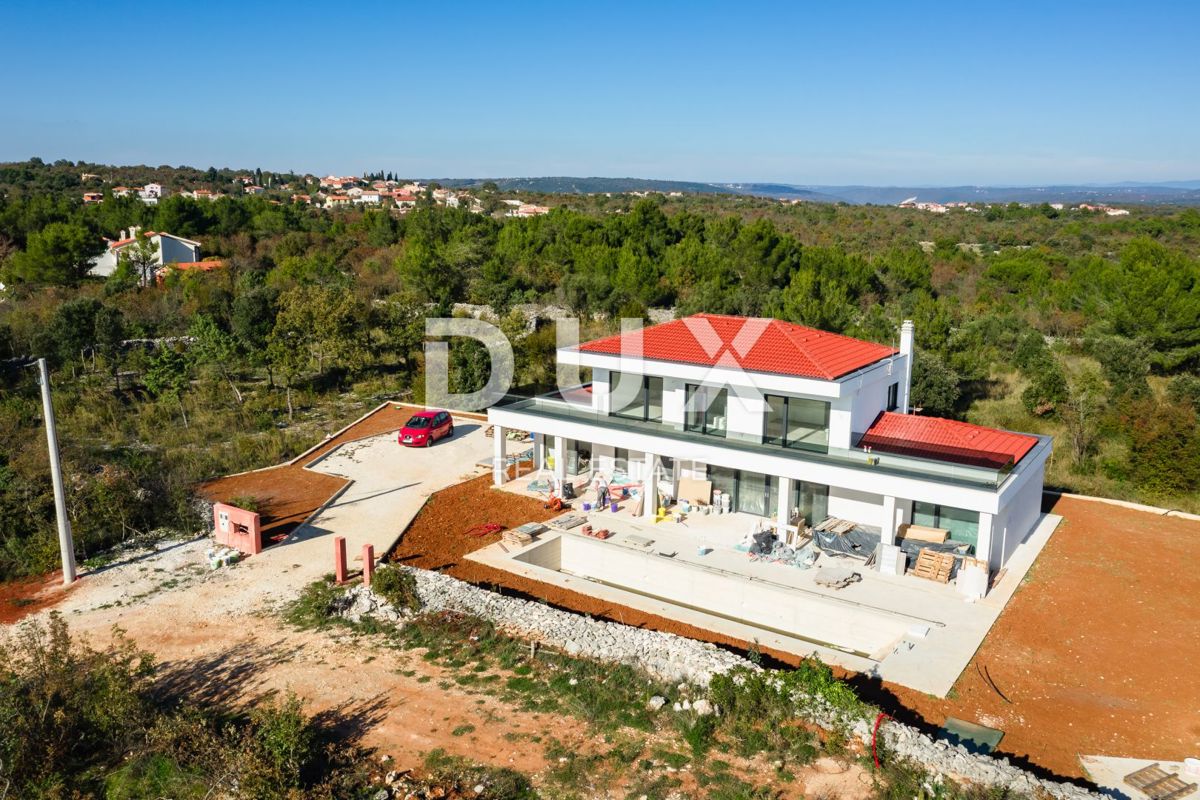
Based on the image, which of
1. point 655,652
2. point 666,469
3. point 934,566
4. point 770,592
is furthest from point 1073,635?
point 666,469

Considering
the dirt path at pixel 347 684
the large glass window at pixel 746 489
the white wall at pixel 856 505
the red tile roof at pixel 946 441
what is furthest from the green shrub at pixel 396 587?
the red tile roof at pixel 946 441

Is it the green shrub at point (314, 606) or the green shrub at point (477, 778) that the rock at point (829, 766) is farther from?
the green shrub at point (314, 606)

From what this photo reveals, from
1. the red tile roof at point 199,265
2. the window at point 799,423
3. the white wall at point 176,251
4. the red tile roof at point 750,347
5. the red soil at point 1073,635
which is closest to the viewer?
the red soil at point 1073,635

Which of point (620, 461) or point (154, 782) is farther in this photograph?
point (620, 461)

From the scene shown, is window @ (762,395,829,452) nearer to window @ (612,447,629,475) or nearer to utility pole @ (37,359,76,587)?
window @ (612,447,629,475)

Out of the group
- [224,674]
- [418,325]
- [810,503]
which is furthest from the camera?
[418,325]

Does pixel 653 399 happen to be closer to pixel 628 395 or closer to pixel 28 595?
pixel 628 395

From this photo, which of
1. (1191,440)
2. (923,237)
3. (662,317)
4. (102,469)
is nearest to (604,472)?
(102,469)
